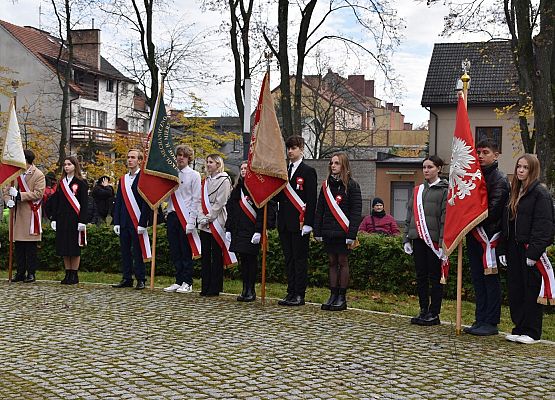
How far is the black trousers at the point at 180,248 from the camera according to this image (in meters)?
12.3

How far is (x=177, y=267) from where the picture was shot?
12.4 metres

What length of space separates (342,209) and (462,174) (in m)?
1.85

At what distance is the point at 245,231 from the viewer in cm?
1118

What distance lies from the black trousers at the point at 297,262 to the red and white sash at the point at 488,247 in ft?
8.16

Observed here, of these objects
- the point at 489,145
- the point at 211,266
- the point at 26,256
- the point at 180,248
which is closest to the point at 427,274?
the point at 489,145

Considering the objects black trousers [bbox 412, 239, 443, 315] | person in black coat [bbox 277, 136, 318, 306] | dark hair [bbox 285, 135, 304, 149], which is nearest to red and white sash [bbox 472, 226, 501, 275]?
black trousers [bbox 412, 239, 443, 315]

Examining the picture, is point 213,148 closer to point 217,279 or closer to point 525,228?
point 217,279

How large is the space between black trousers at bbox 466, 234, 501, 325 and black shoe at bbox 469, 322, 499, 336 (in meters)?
0.04

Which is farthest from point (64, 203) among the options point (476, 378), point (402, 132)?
point (402, 132)

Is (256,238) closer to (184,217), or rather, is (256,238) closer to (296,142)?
(296,142)

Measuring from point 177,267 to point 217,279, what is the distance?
90 centimetres

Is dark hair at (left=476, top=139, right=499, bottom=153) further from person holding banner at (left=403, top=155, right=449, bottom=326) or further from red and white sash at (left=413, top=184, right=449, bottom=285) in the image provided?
red and white sash at (left=413, top=184, right=449, bottom=285)

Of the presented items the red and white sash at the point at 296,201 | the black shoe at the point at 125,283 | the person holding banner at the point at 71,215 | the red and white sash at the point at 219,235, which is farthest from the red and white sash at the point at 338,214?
the person holding banner at the point at 71,215

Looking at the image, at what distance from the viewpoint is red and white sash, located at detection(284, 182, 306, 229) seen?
10758 mm
